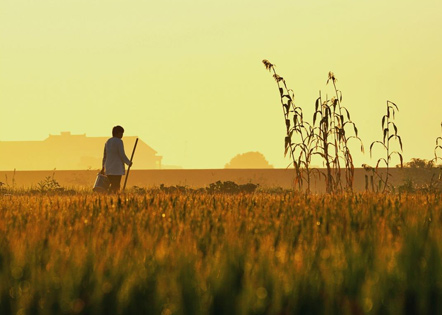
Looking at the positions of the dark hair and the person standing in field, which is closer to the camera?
the person standing in field

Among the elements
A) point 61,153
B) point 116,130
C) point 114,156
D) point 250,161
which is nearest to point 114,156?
point 114,156

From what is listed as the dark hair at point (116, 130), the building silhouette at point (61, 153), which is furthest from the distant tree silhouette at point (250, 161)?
the dark hair at point (116, 130)

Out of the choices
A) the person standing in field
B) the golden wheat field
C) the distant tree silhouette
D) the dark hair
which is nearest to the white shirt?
the person standing in field

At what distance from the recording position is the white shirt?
1373cm

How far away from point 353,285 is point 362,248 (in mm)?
914

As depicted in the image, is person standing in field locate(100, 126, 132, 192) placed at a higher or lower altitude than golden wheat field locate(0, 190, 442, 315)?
Answer: higher

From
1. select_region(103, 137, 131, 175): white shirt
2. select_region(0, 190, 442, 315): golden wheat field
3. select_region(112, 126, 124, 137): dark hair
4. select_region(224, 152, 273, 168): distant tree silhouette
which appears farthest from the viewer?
select_region(224, 152, 273, 168): distant tree silhouette

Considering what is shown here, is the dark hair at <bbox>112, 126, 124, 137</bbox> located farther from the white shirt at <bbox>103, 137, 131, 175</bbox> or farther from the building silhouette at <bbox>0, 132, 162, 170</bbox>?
the building silhouette at <bbox>0, 132, 162, 170</bbox>

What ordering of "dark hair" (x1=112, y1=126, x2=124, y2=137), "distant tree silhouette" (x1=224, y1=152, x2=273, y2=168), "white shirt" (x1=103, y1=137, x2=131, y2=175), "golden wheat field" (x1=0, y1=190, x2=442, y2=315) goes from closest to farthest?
"golden wheat field" (x1=0, y1=190, x2=442, y2=315) → "white shirt" (x1=103, y1=137, x2=131, y2=175) → "dark hair" (x1=112, y1=126, x2=124, y2=137) → "distant tree silhouette" (x1=224, y1=152, x2=273, y2=168)

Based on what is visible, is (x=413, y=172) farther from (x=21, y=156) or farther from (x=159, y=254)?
(x=21, y=156)

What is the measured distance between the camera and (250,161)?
96.0 m

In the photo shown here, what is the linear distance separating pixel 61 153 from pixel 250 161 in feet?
95.6

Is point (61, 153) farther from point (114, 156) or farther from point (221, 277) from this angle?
point (221, 277)

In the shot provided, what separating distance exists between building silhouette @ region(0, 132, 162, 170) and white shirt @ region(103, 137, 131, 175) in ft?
291
